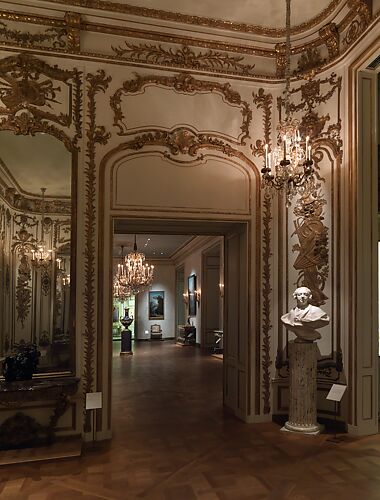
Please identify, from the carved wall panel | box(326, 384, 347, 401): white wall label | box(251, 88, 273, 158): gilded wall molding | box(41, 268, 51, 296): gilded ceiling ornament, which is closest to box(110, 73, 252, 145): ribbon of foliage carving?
box(251, 88, 273, 158): gilded wall molding

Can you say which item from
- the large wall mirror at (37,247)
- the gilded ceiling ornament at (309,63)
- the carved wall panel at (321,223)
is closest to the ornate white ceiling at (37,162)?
the large wall mirror at (37,247)

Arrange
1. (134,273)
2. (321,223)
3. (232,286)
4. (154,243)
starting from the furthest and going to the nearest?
(154,243) → (134,273) → (232,286) → (321,223)

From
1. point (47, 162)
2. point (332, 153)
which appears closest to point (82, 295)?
point (47, 162)

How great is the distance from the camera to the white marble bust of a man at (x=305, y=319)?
5.11 meters

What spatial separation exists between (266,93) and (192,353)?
9.35 m

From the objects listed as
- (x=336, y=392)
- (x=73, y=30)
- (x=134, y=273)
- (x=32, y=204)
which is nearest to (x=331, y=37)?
(x=73, y=30)

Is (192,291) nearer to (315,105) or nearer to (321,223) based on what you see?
(321,223)

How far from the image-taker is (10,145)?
5125 millimetres

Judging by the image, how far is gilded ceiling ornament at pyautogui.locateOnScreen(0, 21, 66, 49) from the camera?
5152 millimetres

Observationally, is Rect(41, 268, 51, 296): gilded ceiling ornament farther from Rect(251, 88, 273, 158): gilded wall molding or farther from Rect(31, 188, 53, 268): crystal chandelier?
Rect(251, 88, 273, 158): gilded wall molding

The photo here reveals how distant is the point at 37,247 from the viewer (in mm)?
5172

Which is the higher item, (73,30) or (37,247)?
(73,30)

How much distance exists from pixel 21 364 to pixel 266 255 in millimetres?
3179

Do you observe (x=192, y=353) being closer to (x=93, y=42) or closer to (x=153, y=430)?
(x=153, y=430)
